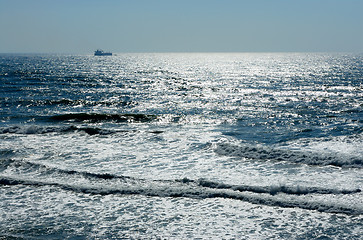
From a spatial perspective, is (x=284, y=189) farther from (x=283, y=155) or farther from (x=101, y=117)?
(x=101, y=117)

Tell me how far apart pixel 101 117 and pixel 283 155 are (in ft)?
55.9

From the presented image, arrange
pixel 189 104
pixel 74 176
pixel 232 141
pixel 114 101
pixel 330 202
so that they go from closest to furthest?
1. pixel 330 202
2. pixel 74 176
3. pixel 232 141
4. pixel 189 104
5. pixel 114 101

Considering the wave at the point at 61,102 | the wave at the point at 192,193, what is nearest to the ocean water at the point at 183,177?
the wave at the point at 192,193

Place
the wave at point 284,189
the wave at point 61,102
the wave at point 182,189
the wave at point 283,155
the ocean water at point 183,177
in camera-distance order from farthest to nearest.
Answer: the wave at point 61,102
the wave at point 283,155
the wave at point 284,189
the wave at point 182,189
the ocean water at point 183,177

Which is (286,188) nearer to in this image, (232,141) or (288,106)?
(232,141)

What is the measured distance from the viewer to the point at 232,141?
752 inches

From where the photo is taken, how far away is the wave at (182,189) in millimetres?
10172

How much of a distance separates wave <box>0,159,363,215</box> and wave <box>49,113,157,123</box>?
553 inches

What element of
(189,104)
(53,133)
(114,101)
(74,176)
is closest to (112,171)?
(74,176)

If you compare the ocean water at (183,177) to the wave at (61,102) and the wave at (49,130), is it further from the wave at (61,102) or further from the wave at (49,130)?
the wave at (61,102)

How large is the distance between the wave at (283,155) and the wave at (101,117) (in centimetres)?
1129

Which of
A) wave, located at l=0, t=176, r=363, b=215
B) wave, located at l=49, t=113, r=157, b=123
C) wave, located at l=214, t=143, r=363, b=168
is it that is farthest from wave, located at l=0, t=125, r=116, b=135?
wave, located at l=0, t=176, r=363, b=215

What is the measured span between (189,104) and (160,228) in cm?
2716

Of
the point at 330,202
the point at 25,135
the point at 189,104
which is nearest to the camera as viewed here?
the point at 330,202
